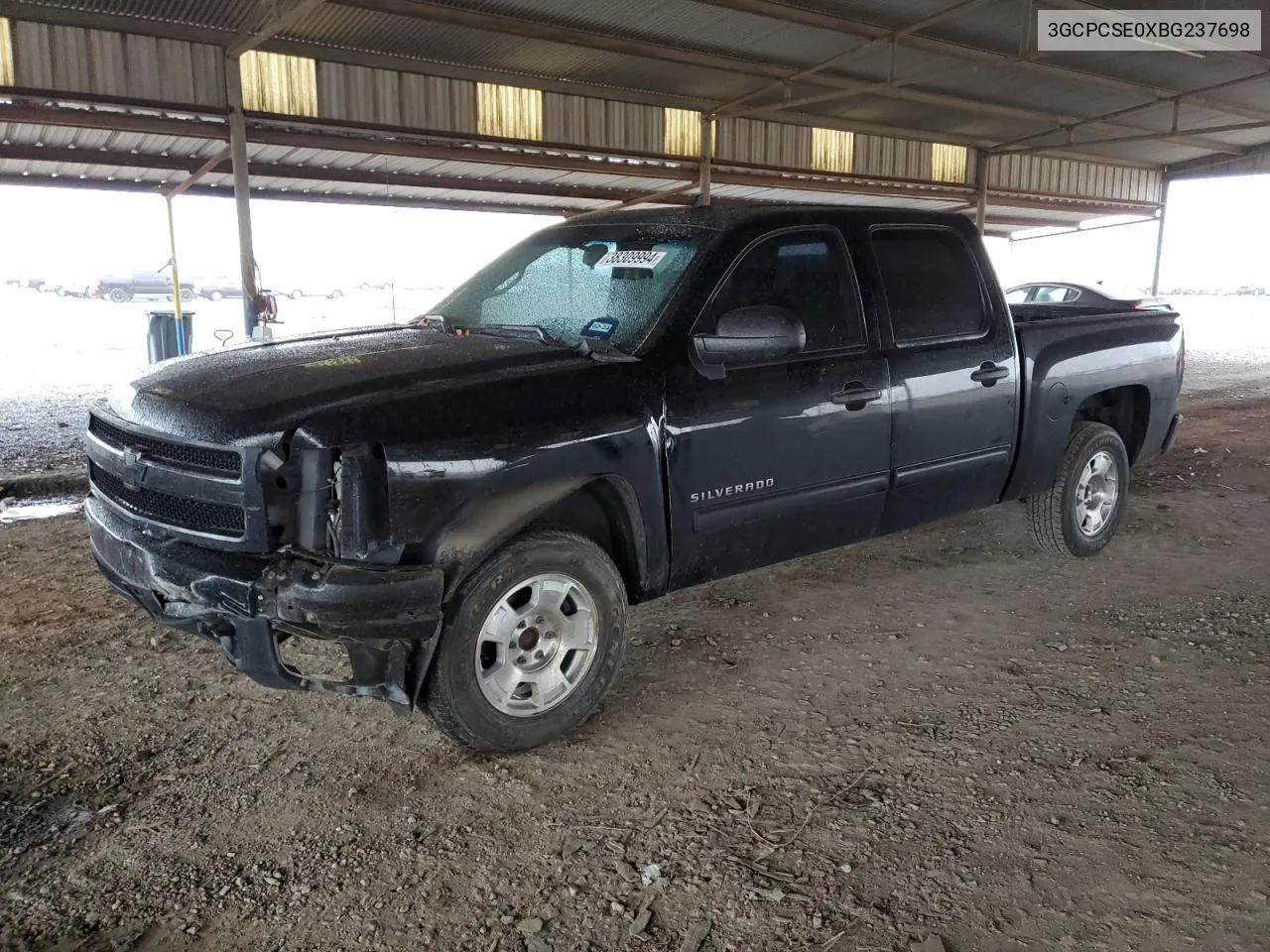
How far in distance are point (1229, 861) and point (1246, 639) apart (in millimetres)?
1916

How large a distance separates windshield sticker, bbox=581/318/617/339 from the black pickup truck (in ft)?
0.05

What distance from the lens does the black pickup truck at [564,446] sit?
2.67m

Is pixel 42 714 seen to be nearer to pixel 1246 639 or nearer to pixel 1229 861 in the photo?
pixel 1229 861

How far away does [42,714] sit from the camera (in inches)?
130

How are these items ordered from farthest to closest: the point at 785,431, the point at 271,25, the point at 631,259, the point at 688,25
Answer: the point at 688,25, the point at 271,25, the point at 631,259, the point at 785,431

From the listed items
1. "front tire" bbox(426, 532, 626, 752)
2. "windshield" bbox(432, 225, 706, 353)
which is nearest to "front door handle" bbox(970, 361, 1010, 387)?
"windshield" bbox(432, 225, 706, 353)

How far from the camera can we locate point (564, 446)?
3006 mm

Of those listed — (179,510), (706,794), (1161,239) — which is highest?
(1161,239)

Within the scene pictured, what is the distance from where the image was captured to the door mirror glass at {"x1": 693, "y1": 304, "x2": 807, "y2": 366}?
11.2ft

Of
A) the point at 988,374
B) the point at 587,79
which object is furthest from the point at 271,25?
the point at 988,374

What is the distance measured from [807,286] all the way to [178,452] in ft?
8.17

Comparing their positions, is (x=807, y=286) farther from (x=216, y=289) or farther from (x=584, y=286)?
(x=216, y=289)

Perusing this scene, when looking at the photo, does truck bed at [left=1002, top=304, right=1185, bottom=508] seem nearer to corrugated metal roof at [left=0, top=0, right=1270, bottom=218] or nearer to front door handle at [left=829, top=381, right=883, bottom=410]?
front door handle at [left=829, top=381, right=883, bottom=410]

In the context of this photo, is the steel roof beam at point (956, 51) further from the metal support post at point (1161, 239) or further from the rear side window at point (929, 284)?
the rear side window at point (929, 284)
